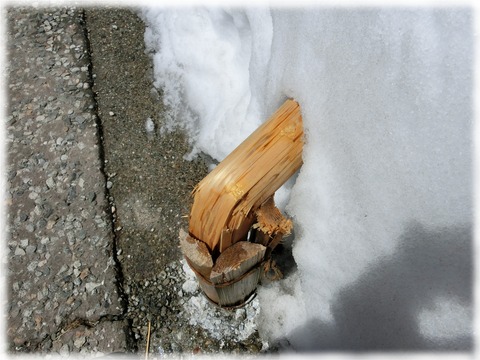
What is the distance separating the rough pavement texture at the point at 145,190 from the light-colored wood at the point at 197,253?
1.96ft

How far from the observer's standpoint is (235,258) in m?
1.47

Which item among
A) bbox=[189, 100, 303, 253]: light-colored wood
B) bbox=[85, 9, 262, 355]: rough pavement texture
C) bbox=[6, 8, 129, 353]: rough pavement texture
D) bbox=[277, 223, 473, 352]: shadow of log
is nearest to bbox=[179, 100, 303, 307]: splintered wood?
bbox=[189, 100, 303, 253]: light-colored wood

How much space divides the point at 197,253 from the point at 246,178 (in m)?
0.33

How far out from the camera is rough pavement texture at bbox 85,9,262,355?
198 centimetres

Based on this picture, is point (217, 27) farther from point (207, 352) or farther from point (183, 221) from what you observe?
point (207, 352)

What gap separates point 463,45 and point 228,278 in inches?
39.4

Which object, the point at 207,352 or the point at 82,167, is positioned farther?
the point at 82,167

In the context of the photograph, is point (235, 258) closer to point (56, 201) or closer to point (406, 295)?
point (406, 295)

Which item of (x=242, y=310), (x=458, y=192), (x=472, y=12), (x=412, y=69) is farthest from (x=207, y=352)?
(x=472, y=12)

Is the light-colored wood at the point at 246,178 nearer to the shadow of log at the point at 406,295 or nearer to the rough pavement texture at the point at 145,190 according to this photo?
the shadow of log at the point at 406,295

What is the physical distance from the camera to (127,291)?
6.73 ft

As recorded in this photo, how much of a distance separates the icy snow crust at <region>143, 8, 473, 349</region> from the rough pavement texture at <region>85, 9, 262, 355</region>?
383 millimetres

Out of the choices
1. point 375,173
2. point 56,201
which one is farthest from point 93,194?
point 375,173

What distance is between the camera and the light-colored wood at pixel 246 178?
Result: 4.40ft
